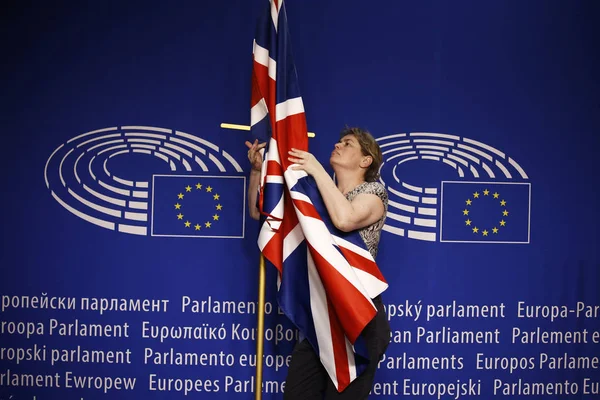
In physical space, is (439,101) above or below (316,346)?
above

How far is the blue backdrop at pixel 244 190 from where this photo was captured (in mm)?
2537

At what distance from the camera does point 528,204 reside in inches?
105

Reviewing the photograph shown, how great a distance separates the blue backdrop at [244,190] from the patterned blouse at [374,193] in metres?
0.40

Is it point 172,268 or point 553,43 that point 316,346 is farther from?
point 553,43

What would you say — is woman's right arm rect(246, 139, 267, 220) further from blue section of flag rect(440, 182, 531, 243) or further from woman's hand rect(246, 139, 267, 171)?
blue section of flag rect(440, 182, 531, 243)

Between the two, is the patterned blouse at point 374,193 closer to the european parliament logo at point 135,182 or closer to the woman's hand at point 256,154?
the woman's hand at point 256,154

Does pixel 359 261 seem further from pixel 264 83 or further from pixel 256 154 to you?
pixel 264 83

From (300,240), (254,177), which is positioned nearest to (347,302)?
(300,240)

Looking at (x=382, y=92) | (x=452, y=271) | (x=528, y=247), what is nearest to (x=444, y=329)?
(x=452, y=271)

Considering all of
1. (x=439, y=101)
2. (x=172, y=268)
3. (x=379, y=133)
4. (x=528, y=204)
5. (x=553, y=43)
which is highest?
(x=553, y=43)

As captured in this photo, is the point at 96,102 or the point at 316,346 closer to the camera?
the point at 316,346

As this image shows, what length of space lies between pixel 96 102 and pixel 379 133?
1.29 meters

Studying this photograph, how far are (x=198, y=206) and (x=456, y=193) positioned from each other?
119 centimetres

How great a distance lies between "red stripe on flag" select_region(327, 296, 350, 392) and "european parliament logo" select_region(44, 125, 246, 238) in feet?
2.38
